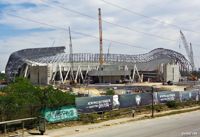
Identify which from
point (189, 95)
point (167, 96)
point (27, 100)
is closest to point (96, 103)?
point (27, 100)

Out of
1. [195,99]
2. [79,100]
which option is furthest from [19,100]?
[195,99]

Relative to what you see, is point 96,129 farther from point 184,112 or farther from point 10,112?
point 184,112

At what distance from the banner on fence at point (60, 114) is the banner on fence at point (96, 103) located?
32.8 inches

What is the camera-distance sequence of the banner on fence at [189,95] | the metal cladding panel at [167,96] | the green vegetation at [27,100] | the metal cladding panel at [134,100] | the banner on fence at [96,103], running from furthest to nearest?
the banner on fence at [189,95] → the metal cladding panel at [167,96] → the metal cladding panel at [134,100] → the banner on fence at [96,103] → the green vegetation at [27,100]

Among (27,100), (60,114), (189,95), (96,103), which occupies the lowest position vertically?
(60,114)

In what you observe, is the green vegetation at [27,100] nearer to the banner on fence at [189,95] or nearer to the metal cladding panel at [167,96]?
the metal cladding panel at [167,96]

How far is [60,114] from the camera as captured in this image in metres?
27.5

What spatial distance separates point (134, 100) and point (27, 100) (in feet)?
44.5

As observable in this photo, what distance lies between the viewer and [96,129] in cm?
2653

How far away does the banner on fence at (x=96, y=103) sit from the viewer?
30.0m

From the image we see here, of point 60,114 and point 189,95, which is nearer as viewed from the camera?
point 60,114

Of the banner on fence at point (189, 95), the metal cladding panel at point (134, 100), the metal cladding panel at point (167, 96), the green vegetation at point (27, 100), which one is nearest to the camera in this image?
the green vegetation at point (27, 100)

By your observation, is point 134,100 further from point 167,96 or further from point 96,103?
point 167,96

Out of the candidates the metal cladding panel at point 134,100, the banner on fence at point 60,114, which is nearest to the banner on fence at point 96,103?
the banner on fence at point 60,114
